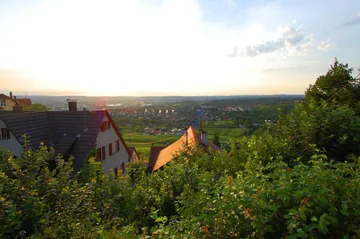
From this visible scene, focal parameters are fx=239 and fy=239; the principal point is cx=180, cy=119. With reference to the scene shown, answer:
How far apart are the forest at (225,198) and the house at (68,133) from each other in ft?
36.1

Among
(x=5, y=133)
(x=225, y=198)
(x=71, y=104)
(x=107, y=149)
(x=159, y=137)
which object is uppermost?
(x=71, y=104)

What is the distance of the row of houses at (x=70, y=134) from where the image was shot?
53.0ft

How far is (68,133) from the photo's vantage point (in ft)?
57.3

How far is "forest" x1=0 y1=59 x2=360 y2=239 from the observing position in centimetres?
269

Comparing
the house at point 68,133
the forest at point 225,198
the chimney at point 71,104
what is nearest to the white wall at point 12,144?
the house at point 68,133

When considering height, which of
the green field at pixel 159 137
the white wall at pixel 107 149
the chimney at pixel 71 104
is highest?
the chimney at pixel 71 104

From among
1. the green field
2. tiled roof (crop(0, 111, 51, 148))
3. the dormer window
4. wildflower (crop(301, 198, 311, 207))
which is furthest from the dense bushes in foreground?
the green field

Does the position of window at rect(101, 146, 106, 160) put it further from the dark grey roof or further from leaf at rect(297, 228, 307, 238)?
leaf at rect(297, 228, 307, 238)

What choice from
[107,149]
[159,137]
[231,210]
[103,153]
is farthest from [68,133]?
[159,137]

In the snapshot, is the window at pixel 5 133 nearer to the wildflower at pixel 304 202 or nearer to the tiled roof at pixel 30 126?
the tiled roof at pixel 30 126

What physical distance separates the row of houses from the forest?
384 inches

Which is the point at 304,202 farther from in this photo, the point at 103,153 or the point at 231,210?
the point at 103,153

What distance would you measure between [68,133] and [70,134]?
0.77ft

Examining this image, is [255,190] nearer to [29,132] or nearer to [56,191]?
[56,191]
